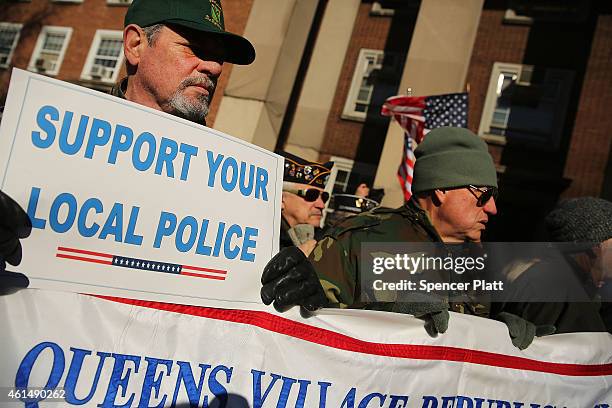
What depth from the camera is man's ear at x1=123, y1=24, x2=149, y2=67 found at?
1.93 meters

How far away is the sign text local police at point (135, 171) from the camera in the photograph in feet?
4.17

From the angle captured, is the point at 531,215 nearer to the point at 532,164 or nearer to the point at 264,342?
the point at 532,164

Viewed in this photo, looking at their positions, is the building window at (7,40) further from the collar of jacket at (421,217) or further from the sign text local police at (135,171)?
the sign text local police at (135,171)

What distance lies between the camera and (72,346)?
133cm

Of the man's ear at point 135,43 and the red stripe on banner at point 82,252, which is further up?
the man's ear at point 135,43

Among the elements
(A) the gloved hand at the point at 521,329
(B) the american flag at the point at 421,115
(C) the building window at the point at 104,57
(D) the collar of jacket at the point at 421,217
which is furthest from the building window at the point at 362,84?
(A) the gloved hand at the point at 521,329

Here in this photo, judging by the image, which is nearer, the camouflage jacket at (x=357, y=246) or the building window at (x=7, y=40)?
the camouflage jacket at (x=357, y=246)

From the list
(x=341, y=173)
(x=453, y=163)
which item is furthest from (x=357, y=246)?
(x=341, y=173)

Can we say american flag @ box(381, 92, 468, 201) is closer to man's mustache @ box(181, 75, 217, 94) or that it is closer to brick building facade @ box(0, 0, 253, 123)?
man's mustache @ box(181, 75, 217, 94)

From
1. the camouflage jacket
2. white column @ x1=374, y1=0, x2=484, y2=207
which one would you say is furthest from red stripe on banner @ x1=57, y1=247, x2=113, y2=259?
white column @ x1=374, y1=0, x2=484, y2=207

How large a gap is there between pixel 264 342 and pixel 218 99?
13476 mm

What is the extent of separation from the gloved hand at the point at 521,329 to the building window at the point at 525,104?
11.2 meters

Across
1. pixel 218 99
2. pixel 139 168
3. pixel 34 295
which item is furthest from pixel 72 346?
pixel 218 99

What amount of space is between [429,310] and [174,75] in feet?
4.35
